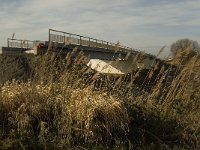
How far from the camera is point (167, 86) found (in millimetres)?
10531

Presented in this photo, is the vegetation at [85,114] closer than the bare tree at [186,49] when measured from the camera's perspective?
Yes

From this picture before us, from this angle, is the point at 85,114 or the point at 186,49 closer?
the point at 85,114

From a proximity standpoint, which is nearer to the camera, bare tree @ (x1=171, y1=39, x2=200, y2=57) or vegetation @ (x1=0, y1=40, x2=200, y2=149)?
vegetation @ (x1=0, y1=40, x2=200, y2=149)

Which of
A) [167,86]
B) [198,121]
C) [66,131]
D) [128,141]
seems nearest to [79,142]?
[66,131]

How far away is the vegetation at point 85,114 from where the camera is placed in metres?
7.28

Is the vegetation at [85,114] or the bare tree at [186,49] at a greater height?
the bare tree at [186,49]

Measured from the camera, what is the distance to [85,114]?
741 centimetres

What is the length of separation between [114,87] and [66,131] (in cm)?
205

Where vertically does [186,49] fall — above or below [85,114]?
above

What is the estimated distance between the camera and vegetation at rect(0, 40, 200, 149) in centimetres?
728

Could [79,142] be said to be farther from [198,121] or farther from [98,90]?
[198,121]

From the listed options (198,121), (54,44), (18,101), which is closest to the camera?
(18,101)

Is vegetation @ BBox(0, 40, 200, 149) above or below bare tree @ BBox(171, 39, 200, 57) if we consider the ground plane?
below

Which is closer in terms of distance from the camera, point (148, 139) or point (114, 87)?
point (148, 139)
